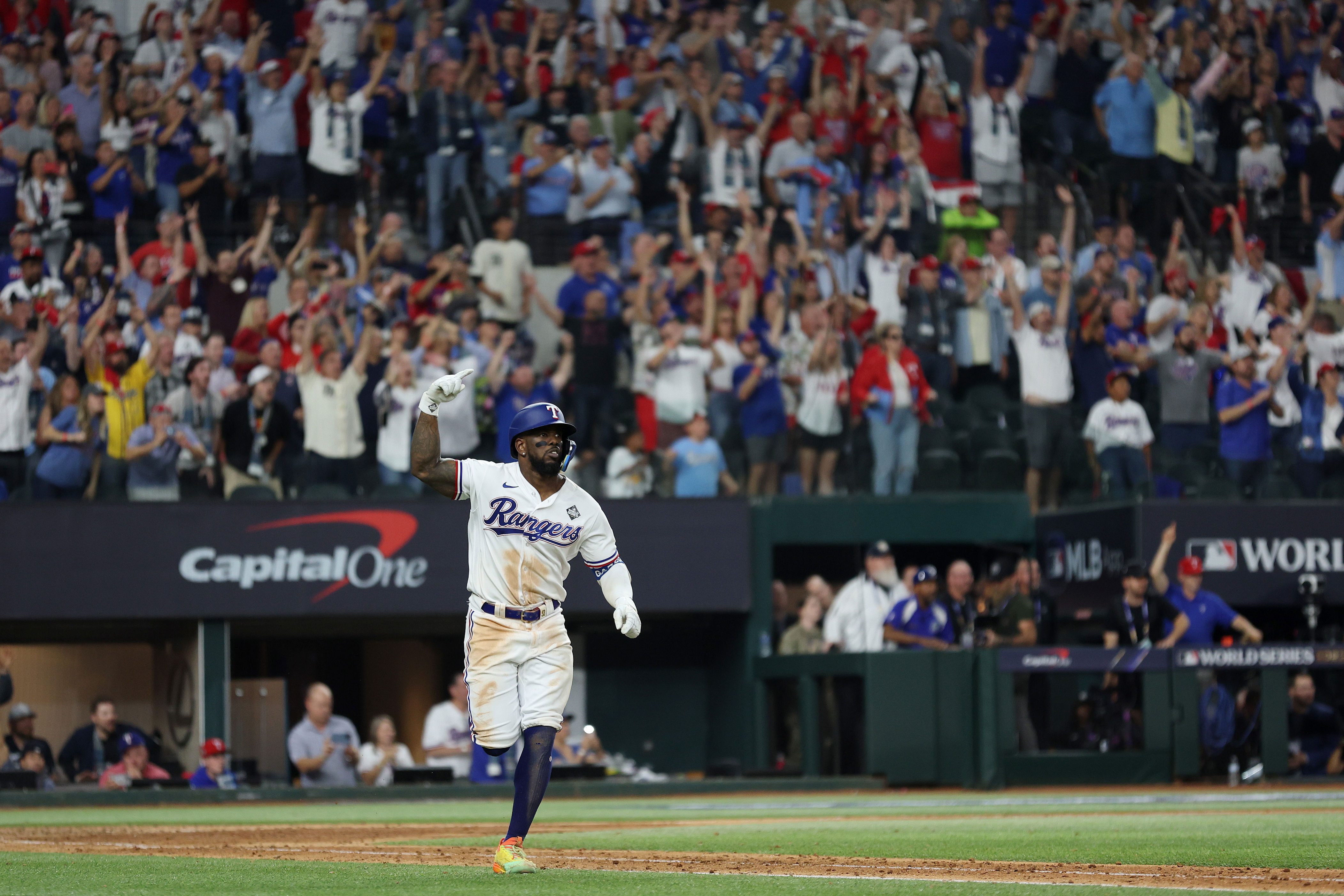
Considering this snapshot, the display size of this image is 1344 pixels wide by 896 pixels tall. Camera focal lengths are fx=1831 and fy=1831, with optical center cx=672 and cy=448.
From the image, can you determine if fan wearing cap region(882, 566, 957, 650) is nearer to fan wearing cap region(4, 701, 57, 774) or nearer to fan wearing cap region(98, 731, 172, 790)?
fan wearing cap region(98, 731, 172, 790)

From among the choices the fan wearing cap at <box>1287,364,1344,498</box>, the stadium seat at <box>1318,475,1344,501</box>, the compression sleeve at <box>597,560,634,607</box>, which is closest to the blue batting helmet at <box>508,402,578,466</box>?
the compression sleeve at <box>597,560,634,607</box>

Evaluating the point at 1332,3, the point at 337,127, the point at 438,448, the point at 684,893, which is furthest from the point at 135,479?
the point at 1332,3

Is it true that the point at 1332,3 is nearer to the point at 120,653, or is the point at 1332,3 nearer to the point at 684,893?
the point at 120,653

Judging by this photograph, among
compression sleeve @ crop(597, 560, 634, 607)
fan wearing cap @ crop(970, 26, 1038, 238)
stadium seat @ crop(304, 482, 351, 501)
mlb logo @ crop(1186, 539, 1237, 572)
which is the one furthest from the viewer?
fan wearing cap @ crop(970, 26, 1038, 238)

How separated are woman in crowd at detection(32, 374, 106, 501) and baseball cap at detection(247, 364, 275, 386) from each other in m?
1.19

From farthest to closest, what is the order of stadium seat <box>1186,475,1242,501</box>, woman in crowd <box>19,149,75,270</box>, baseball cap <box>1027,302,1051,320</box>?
baseball cap <box>1027,302,1051,320</box>
woman in crowd <box>19,149,75,270</box>
stadium seat <box>1186,475,1242,501</box>

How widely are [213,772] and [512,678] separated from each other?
8.27 metres

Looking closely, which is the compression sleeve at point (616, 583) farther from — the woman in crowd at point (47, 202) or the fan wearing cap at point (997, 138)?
the fan wearing cap at point (997, 138)

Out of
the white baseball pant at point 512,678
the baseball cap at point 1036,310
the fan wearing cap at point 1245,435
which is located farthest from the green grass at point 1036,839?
the baseball cap at point 1036,310

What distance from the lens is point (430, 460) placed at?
22.2 ft

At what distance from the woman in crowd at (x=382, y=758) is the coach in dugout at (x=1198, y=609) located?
6.41m

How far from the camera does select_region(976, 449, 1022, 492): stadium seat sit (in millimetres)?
16531

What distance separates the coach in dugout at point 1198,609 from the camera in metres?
14.9

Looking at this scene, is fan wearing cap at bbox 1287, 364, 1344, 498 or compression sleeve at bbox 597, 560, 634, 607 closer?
compression sleeve at bbox 597, 560, 634, 607
